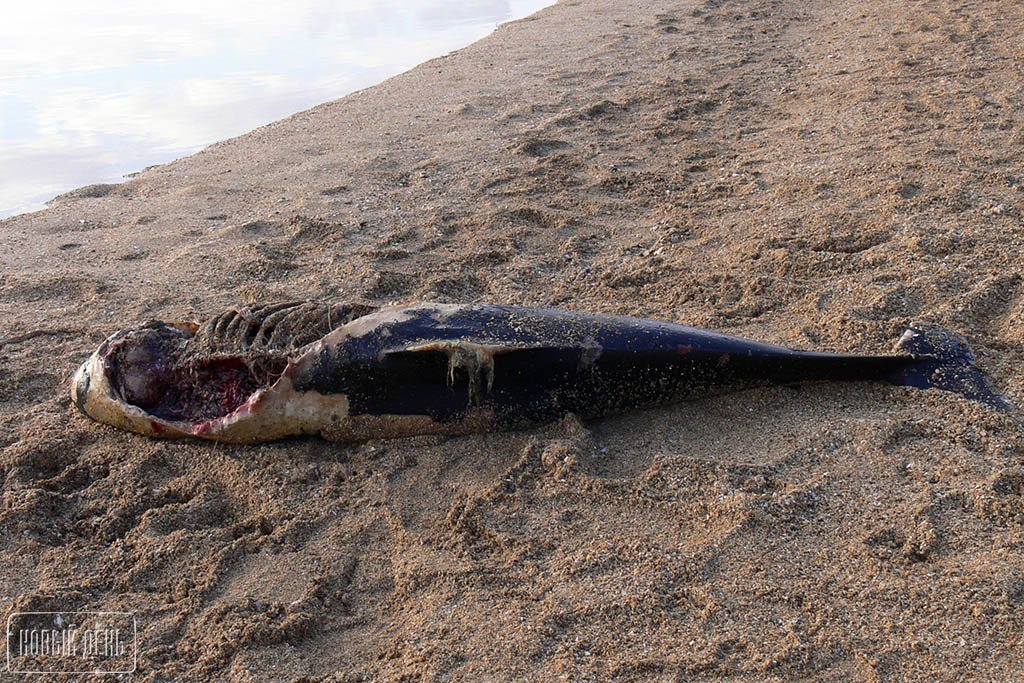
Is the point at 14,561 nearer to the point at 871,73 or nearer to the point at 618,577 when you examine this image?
the point at 618,577

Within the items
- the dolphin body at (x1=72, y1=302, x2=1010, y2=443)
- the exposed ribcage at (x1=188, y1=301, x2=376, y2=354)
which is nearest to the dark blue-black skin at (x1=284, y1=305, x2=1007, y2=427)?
the dolphin body at (x1=72, y1=302, x2=1010, y2=443)

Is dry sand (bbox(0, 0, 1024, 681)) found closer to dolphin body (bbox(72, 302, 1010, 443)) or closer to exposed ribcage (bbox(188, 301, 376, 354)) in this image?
dolphin body (bbox(72, 302, 1010, 443))

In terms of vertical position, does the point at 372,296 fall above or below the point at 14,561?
above

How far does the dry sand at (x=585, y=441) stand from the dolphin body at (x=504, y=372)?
3.3 inches

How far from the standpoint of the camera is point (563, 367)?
141 inches

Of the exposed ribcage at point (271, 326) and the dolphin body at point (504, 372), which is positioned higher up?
the exposed ribcage at point (271, 326)

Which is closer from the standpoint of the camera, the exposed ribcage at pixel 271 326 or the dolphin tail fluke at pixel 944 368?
the dolphin tail fluke at pixel 944 368

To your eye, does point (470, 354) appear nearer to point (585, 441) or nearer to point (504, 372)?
point (504, 372)

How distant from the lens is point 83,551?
3148 mm

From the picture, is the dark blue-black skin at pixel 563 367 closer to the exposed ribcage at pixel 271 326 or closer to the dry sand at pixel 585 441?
the dry sand at pixel 585 441

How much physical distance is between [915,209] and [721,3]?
325 inches

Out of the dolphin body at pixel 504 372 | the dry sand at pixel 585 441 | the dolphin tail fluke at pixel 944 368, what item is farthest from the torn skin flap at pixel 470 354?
the dolphin tail fluke at pixel 944 368

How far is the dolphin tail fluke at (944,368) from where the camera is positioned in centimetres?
348

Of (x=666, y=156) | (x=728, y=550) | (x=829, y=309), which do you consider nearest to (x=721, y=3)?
(x=666, y=156)
